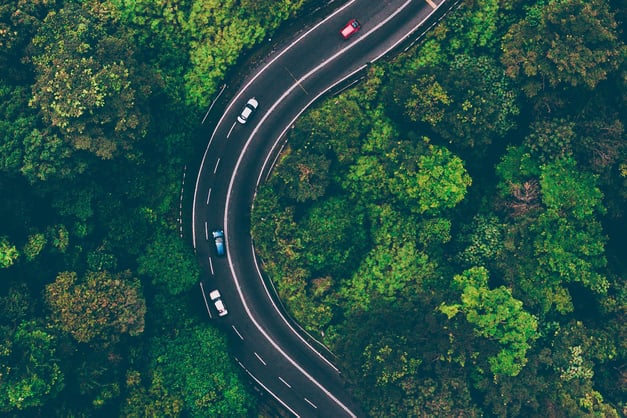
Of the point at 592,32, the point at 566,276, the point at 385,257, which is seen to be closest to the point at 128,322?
the point at 385,257

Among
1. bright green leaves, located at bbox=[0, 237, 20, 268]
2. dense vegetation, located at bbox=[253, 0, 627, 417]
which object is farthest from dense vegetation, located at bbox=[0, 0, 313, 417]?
dense vegetation, located at bbox=[253, 0, 627, 417]

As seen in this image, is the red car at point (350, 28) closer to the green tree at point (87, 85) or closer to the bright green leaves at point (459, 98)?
the bright green leaves at point (459, 98)

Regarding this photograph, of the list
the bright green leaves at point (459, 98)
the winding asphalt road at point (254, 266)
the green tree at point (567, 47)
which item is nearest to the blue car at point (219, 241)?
the winding asphalt road at point (254, 266)

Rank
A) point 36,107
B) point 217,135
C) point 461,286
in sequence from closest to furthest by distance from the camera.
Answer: point 36,107, point 461,286, point 217,135

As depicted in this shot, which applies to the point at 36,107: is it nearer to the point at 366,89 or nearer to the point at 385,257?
the point at 366,89

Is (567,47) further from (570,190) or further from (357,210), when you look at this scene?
(357,210)
